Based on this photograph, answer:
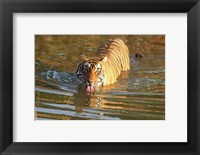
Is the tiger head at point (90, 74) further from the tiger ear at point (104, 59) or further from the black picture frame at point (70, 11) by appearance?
the black picture frame at point (70, 11)

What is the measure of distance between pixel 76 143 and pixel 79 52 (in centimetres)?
24

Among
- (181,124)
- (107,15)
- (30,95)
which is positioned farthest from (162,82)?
(30,95)

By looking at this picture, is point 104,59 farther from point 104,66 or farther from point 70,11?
point 70,11

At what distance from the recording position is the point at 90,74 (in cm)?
165

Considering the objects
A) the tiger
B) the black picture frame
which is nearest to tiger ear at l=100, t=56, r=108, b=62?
the tiger

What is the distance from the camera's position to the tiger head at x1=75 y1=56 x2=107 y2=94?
1.63 m

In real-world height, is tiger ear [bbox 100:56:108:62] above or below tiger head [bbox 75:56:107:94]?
above

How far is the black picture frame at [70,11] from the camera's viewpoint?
5.32 ft

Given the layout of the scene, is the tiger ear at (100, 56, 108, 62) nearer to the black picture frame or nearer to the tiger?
the tiger

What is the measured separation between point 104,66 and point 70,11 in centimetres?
17

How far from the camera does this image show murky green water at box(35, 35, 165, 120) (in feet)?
5.34

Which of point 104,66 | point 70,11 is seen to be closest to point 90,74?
point 104,66

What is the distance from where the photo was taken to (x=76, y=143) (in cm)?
162

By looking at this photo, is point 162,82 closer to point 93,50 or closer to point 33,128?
point 93,50
